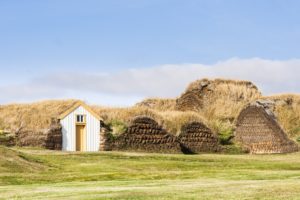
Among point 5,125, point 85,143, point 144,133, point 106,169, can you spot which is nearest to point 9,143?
point 5,125

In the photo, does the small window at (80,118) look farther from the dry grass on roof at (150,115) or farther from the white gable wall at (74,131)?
the dry grass on roof at (150,115)

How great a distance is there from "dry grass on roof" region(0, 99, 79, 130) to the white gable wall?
574mm

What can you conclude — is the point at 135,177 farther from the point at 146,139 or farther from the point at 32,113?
the point at 146,139

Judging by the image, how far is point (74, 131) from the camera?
132 feet

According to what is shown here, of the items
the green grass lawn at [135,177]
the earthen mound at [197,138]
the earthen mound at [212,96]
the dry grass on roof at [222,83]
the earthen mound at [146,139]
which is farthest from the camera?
the dry grass on roof at [222,83]

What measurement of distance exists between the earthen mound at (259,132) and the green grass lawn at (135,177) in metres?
10.8

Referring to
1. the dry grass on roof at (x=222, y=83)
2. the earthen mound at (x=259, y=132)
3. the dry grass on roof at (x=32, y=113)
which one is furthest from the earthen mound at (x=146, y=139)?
the dry grass on roof at (x=222, y=83)

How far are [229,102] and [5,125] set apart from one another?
18.0 m

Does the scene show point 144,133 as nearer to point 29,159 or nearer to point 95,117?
point 95,117

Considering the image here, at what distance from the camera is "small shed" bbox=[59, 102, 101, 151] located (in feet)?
131

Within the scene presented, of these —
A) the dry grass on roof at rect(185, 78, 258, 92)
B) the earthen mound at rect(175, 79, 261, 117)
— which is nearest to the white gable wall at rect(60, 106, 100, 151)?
the earthen mound at rect(175, 79, 261, 117)

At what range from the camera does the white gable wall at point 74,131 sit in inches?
1571

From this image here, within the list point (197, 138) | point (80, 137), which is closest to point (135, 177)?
point (80, 137)

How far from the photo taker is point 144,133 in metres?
41.8
